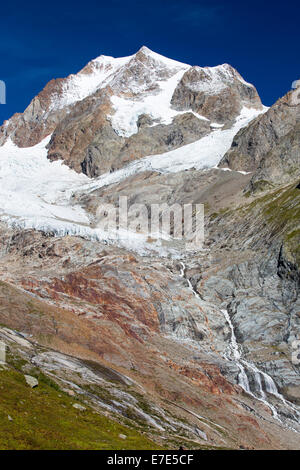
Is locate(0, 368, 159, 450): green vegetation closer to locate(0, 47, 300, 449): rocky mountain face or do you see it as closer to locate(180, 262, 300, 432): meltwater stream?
locate(0, 47, 300, 449): rocky mountain face

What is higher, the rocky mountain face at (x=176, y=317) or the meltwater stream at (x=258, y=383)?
the rocky mountain face at (x=176, y=317)

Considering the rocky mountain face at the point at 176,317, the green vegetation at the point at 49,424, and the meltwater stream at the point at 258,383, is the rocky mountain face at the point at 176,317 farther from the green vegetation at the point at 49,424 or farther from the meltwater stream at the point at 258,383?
the green vegetation at the point at 49,424

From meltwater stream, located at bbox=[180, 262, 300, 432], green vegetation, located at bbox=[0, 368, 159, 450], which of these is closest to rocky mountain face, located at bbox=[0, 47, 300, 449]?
meltwater stream, located at bbox=[180, 262, 300, 432]

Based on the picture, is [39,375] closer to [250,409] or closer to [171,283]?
[250,409]

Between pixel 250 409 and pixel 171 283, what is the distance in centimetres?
5378

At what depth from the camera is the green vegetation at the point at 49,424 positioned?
102 ft

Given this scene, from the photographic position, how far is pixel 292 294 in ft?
376

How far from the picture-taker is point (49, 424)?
3484 centimetres

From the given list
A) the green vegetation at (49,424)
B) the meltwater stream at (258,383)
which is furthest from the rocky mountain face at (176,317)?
the green vegetation at (49,424)

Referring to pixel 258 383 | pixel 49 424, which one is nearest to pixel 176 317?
pixel 258 383

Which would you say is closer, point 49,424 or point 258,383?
point 49,424

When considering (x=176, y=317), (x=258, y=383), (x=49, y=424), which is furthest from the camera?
(x=176, y=317)

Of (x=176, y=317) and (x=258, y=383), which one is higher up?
(x=176, y=317)

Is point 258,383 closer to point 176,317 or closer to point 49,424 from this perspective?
point 176,317
